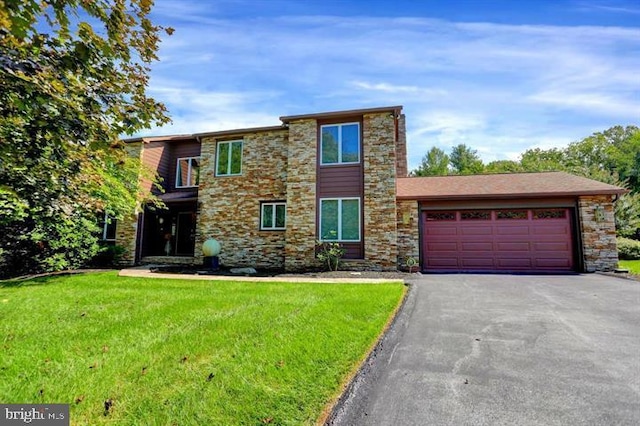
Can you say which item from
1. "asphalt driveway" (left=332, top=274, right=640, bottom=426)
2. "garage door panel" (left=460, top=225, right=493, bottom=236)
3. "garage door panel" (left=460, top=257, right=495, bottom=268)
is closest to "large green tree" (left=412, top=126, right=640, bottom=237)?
"garage door panel" (left=460, top=225, right=493, bottom=236)

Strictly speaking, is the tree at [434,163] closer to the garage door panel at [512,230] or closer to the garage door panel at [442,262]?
the garage door panel at [512,230]

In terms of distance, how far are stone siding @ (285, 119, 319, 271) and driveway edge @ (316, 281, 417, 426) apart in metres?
6.41

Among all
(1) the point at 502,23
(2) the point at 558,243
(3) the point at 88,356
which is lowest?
(3) the point at 88,356

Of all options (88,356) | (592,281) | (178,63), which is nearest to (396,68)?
(178,63)

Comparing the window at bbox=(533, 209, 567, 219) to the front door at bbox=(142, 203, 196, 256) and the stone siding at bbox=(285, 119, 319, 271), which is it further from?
the front door at bbox=(142, 203, 196, 256)

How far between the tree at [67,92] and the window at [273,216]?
8.23 meters

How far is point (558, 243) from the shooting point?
11.2 metres

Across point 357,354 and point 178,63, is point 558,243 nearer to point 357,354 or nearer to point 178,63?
point 357,354

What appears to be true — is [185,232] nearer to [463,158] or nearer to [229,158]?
[229,158]

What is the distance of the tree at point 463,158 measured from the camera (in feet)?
143

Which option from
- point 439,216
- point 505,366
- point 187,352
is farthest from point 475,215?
point 187,352

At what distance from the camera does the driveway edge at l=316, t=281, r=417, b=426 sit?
2.60 meters

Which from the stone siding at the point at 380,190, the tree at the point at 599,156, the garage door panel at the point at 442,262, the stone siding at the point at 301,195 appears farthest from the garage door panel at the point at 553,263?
the tree at the point at 599,156

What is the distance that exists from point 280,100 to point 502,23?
279 inches
